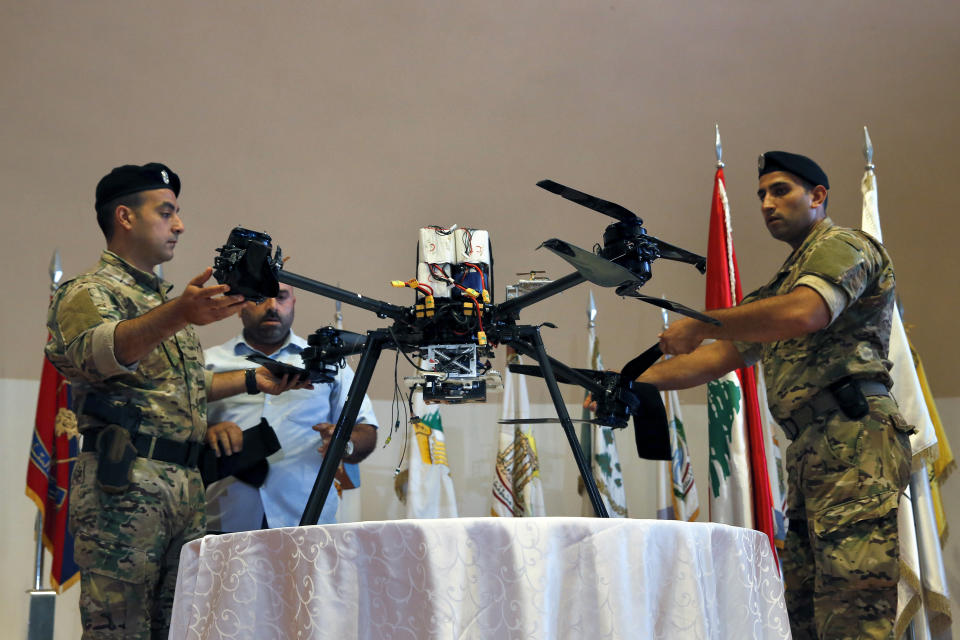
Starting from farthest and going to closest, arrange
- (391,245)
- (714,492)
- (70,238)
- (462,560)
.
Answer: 1. (391,245)
2. (70,238)
3. (714,492)
4. (462,560)

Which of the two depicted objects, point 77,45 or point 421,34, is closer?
point 77,45

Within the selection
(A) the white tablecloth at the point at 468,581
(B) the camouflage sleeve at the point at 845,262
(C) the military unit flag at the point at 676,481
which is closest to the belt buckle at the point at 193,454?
(A) the white tablecloth at the point at 468,581

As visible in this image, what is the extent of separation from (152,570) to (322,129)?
8.12ft

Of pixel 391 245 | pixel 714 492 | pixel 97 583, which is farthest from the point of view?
pixel 391 245

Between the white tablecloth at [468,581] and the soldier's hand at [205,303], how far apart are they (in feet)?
2.52

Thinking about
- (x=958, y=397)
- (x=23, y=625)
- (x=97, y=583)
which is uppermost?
(x=958, y=397)

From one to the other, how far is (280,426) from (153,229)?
866 millimetres

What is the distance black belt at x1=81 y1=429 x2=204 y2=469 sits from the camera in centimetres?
222

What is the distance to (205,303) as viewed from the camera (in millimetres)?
1925

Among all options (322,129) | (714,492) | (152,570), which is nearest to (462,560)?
(152,570)

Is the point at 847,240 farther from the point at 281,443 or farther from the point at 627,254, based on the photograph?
the point at 281,443

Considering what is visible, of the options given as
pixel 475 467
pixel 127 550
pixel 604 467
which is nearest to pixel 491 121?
pixel 475 467

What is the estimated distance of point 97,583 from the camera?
2100 millimetres

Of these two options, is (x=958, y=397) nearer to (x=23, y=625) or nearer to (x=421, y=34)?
(x=421, y=34)
